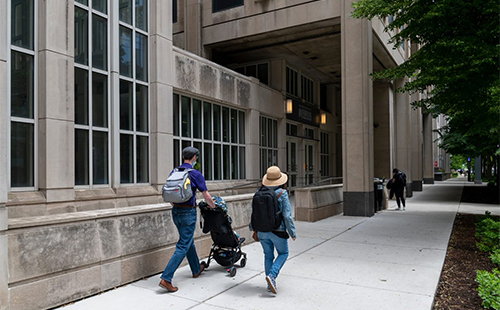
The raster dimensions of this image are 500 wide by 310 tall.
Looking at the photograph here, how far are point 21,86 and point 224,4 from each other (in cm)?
1165

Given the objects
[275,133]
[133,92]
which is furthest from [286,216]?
[275,133]

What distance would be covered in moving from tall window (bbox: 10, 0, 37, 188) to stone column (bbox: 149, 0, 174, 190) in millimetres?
3371

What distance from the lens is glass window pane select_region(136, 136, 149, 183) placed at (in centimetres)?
1054

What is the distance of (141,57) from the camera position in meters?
10.8

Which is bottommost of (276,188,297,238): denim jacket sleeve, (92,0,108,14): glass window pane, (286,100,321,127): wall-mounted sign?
(276,188,297,238): denim jacket sleeve

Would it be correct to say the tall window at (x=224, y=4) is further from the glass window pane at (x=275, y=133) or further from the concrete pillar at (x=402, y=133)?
the concrete pillar at (x=402, y=133)

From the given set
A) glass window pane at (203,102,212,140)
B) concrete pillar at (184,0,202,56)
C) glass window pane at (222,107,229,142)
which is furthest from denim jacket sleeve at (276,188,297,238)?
concrete pillar at (184,0,202,56)

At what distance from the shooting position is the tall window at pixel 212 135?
1370 cm

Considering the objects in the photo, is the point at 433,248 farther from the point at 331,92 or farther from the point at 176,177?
the point at 331,92

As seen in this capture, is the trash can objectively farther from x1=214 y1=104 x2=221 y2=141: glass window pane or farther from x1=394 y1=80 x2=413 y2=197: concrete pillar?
x1=394 y1=80 x2=413 y2=197: concrete pillar

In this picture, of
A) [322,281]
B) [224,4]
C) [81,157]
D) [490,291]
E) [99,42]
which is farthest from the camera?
[224,4]

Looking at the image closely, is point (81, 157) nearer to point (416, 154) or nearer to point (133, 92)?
point (133, 92)

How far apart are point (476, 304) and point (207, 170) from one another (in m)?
11.0

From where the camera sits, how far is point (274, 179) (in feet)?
17.8
